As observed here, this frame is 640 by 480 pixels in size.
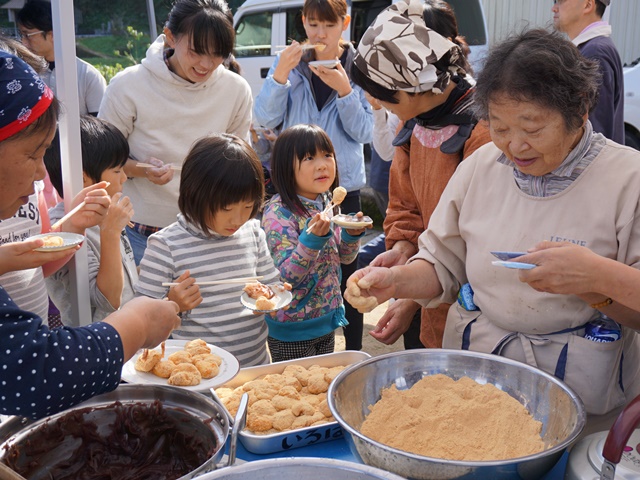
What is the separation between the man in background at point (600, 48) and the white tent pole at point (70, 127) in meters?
2.55

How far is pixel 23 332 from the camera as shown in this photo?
112 cm

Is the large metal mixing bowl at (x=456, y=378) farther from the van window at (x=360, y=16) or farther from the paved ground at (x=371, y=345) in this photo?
the van window at (x=360, y=16)

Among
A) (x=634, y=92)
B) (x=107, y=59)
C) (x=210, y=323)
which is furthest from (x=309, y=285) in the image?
(x=107, y=59)

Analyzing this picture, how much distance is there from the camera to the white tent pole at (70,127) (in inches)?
75.5

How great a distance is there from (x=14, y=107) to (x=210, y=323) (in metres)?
1.25

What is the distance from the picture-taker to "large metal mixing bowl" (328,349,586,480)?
1.13m

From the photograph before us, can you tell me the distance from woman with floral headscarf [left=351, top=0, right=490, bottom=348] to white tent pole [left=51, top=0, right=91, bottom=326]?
88 cm

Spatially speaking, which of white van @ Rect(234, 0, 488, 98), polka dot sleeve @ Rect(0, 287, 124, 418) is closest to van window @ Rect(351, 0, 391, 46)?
white van @ Rect(234, 0, 488, 98)

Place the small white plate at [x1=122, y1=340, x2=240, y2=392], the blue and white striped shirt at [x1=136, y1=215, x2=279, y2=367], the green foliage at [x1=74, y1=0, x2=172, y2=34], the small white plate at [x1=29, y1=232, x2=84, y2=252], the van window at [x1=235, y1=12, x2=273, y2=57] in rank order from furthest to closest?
the green foliage at [x1=74, y1=0, x2=172, y2=34], the van window at [x1=235, y1=12, x2=273, y2=57], the blue and white striped shirt at [x1=136, y1=215, x2=279, y2=367], the small white plate at [x1=29, y1=232, x2=84, y2=252], the small white plate at [x1=122, y1=340, x2=240, y2=392]

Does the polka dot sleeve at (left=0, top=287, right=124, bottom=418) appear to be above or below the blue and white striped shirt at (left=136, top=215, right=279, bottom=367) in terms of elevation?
above

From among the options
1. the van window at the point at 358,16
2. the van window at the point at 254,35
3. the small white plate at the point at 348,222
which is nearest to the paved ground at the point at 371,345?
the small white plate at the point at 348,222

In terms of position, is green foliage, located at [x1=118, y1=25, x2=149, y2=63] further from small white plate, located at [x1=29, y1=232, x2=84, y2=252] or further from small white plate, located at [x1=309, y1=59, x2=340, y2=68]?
small white plate, located at [x1=29, y1=232, x2=84, y2=252]

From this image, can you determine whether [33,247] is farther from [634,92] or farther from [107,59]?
[107,59]

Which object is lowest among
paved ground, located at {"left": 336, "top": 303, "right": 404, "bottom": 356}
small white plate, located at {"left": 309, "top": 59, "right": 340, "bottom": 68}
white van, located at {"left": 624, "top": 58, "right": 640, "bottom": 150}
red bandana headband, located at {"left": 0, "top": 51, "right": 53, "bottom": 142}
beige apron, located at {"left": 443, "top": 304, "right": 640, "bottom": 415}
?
paved ground, located at {"left": 336, "top": 303, "right": 404, "bottom": 356}
